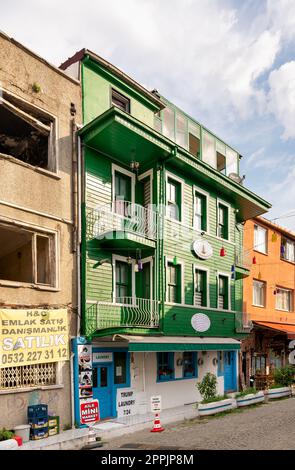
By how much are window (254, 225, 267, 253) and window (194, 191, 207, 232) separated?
287 inches

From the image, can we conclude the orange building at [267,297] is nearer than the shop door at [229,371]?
No

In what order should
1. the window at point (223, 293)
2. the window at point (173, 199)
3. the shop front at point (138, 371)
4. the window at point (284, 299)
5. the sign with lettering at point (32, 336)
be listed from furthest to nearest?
the window at point (284, 299) → the window at point (223, 293) → the window at point (173, 199) → the shop front at point (138, 371) → the sign with lettering at point (32, 336)

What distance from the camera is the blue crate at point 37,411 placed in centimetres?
1271

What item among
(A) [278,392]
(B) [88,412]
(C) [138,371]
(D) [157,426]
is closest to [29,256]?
(B) [88,412]

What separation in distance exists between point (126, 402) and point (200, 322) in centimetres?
489

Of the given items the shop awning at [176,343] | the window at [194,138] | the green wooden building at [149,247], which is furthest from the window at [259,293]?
the window at [194,138]

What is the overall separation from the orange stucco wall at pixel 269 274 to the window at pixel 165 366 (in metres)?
7.89

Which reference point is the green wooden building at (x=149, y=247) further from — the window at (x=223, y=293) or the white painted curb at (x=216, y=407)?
the white painted curb at (x=216, y=407)

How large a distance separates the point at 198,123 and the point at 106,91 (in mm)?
6167

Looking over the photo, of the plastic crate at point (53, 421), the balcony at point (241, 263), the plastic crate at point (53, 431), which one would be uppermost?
the balcony at point (241, 263)

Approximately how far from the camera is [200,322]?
19500 millimetres

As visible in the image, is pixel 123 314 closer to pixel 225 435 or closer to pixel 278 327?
pixel 225 435

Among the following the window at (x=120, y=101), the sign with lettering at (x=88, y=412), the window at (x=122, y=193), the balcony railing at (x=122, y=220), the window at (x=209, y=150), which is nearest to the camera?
the sign with lettering at (x=88, y=412)
